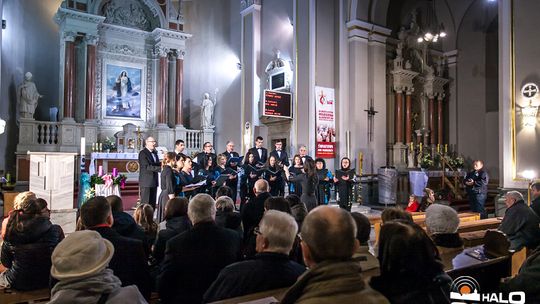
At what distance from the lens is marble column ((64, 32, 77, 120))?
11742 mm

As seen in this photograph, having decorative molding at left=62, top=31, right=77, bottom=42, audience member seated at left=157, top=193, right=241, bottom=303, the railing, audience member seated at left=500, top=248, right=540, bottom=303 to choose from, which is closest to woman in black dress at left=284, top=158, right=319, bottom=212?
audience member seated at left=157, top=193, right=241, bottom=303

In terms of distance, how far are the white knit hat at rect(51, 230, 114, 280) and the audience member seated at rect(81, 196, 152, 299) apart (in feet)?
2.86

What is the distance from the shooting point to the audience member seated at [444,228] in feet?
8.59

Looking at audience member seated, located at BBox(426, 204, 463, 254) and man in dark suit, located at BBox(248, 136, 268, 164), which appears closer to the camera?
audience member seated, located at BBox(426, 204, 463, 254)

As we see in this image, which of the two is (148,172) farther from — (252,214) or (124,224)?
(124,224)

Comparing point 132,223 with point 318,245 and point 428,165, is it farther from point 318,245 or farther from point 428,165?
point 428,165

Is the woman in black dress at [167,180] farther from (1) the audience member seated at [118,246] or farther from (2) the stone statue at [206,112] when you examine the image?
(2) the stone statue at [206,112]

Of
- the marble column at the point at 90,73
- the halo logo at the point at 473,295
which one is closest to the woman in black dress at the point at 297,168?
the halo logo at the point at 473,295

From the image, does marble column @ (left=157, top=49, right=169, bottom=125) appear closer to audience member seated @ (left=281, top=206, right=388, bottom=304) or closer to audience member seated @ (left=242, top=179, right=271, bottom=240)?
audience member seated @ (left=242, top=179, right=271, bottom=240)

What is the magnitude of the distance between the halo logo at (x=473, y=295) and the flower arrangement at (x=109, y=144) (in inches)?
453

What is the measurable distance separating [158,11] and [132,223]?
11.8m

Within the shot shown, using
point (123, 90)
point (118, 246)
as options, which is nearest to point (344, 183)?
point (118, 246)

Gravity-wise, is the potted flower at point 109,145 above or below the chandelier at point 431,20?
below

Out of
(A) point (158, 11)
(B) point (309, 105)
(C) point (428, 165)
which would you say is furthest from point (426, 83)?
(A) point (158, 11)
